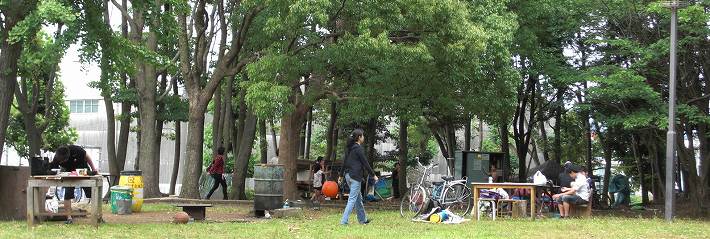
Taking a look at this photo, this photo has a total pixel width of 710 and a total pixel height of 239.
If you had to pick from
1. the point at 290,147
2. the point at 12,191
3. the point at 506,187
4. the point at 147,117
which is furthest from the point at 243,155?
the point at 12,191

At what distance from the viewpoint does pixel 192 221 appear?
14.0m

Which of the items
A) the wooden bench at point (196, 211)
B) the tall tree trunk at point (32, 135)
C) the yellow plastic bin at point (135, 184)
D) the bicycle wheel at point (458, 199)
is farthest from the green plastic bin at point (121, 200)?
the tall tree trunk at point (32, 135)

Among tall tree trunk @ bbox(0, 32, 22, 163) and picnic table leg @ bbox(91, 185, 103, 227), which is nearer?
picnic table leg @ bbox(91, 185, 103, 227)

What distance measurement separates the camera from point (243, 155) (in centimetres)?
2412

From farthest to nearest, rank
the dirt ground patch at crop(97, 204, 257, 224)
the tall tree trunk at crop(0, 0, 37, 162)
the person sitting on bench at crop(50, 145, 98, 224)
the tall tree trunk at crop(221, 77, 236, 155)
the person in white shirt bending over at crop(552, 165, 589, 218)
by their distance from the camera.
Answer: the tall tree trunk at crop(221, 77, 236, 155) → the person in white shirt bending over at crop(552, 165, 589, 218) → the dirt ground patch at crop(97, 204, 257, 224) → the tall tree trunk at crop(0, 0, 37, 162) → the person sitting on bench at crop(50, 145, 98, 224)

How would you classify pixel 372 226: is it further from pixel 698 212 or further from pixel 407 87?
pixel 698 212

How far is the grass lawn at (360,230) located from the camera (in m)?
11.2

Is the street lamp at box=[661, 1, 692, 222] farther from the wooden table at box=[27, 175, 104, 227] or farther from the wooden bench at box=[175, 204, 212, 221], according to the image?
the wooden table at box=[27, 175, 104, 227]

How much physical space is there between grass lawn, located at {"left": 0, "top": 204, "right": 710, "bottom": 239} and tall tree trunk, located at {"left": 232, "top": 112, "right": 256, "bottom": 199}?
9.34 m

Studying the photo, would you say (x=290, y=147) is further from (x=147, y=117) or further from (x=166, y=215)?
(x=166, y=215)

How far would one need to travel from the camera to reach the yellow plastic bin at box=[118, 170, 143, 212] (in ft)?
→ 54.2

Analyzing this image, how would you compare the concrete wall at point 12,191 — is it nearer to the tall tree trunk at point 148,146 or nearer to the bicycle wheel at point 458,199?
the bicycle wheel at point 458,199

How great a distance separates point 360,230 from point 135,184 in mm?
6244

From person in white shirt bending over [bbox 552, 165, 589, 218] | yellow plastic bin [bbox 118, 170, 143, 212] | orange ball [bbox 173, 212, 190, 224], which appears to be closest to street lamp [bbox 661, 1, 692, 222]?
person in white shirt bending over [bbox 552, 165, 589, 218]
